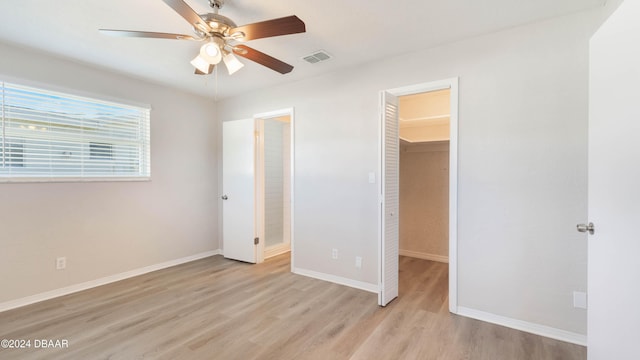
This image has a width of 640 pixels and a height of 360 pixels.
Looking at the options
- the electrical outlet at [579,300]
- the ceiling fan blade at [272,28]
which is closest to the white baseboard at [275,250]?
the ceiling fan blade at [272,28]

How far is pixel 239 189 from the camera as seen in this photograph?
436cm

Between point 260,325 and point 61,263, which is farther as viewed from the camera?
point 61,263

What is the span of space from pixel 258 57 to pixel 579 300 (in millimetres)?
3118

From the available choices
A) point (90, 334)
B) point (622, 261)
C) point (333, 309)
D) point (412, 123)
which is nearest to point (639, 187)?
point (622, 261)

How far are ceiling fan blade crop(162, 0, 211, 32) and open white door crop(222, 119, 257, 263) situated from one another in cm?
231

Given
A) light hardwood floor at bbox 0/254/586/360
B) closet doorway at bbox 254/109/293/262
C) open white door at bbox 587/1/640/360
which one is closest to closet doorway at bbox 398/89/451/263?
light hardwood floor at bbox 0/254/586/360

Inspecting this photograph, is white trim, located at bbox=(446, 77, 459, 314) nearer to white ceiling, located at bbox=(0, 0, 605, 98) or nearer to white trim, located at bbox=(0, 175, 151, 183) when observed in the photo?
white ceiling, located at bbox=(0, 0, 605, 98)

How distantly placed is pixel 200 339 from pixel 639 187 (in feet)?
9.19

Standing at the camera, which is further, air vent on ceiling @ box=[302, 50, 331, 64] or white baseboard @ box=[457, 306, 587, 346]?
air vent on ceiling @ box=[302, 50, 331, 64]

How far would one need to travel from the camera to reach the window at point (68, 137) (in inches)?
110

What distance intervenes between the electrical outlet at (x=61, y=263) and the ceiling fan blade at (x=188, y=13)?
9.86 feet

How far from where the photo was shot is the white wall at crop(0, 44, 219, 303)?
2.82m

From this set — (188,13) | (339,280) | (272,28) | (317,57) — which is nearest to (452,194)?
(339,280)

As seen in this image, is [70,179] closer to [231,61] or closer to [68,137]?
[68,137]
